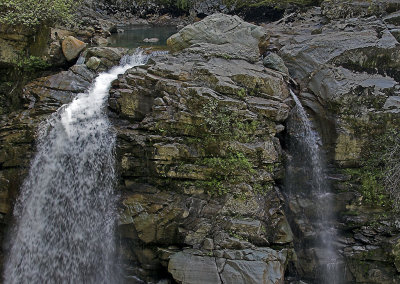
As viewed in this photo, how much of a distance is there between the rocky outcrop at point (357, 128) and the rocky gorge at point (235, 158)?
0.09 ft

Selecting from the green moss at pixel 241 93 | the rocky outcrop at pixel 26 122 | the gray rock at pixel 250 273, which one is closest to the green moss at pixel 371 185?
the gray rock at pixel 250 273

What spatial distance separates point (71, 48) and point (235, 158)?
286 inches

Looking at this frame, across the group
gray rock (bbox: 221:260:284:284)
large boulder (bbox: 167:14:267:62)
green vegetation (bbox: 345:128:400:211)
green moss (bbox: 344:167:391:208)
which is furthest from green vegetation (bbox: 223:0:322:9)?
gray rock (bbox: 221:260:284:284)

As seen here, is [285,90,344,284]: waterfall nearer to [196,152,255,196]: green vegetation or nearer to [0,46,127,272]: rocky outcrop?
[196,152,255,196]: green vegetation

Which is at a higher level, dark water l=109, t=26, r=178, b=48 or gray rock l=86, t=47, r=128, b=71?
dark water l=109, t=26, r=178, b=48

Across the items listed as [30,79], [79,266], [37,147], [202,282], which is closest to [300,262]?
[202,282]

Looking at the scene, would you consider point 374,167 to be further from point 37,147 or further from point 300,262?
point 37,147

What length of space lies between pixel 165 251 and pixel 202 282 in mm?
1154

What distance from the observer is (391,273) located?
7133 millimetres

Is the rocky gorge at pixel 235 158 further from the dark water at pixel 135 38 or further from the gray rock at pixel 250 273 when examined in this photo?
the dark water at pixel 135 38

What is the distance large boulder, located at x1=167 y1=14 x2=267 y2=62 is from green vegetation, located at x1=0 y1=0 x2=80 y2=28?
414cm

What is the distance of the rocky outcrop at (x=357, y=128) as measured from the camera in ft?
24.1

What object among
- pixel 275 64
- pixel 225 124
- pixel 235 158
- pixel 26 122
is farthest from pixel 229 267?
pixel 26 122

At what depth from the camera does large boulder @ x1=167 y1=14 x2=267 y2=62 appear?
9.64 m
